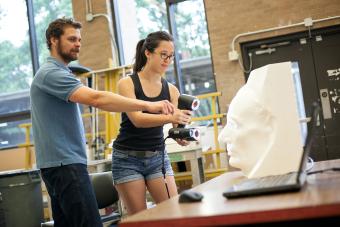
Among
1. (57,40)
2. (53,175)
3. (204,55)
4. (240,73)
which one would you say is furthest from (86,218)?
(204,55)

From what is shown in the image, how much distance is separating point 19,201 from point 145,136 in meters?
2.66

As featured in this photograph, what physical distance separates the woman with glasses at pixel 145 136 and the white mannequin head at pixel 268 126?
0.60 m

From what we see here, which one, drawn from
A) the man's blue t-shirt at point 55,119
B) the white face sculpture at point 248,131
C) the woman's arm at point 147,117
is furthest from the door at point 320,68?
the white face sculpture at point 248,131

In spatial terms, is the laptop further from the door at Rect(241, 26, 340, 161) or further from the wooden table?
the door at Rect(241, 26, 340, 161)

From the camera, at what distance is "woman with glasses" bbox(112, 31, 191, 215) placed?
81.2 inches

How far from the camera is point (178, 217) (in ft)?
2.97

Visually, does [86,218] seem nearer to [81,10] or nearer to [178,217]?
[178,217]

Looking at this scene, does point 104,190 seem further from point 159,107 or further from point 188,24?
point 188,24

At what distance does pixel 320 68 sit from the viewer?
18.4 feet

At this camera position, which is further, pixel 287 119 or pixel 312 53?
pixel 312 53

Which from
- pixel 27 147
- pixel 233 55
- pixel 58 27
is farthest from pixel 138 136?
pixel 27 147

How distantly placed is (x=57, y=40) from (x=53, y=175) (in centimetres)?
65

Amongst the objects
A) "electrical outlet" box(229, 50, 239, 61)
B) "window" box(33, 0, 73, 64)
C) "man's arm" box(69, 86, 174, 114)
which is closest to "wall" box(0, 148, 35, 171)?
"window" box(33, 0, 73, 64)

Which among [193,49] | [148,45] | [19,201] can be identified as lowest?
[19,201]
